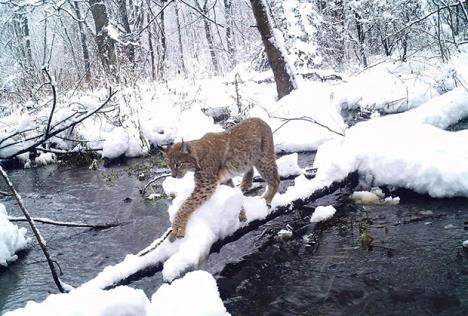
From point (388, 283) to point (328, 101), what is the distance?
644 cm

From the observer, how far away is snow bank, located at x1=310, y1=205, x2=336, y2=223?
4863mm

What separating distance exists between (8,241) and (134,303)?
2918mm

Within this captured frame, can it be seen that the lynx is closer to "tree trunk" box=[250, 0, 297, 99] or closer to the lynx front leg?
the lynx front leg

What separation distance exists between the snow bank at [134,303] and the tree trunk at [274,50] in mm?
8198

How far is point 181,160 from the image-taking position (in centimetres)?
465

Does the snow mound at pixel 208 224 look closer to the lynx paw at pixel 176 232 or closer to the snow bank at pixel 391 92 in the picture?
the lynx paw at pixel 176 232

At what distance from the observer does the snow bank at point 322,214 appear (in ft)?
16.0

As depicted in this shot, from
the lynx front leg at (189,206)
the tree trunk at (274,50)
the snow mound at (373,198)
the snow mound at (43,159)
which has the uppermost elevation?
the tree trunk at (274,50)

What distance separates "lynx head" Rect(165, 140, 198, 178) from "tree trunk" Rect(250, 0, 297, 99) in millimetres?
6170

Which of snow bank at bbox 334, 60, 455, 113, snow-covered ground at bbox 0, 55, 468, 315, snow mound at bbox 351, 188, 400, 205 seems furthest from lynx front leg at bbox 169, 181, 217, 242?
snow bank at bbox 334, 60, 455, 113

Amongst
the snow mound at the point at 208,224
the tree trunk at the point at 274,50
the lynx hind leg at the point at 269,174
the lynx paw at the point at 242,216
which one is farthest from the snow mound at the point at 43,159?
the lynx paw at the point at 242,216

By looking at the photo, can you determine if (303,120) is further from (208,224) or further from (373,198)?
(208,224)

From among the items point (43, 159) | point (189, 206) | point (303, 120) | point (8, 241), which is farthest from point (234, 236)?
point (43, 159)

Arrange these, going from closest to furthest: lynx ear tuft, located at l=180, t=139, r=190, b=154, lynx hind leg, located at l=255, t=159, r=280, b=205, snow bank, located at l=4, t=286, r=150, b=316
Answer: snow bank, located at l=4, t=286, r=150, b=316 → lynx ear tuft, located at l=180, t=139, r=190, b=154 → lynx hind leg, located at l=255, t=159, r=280, b=205
